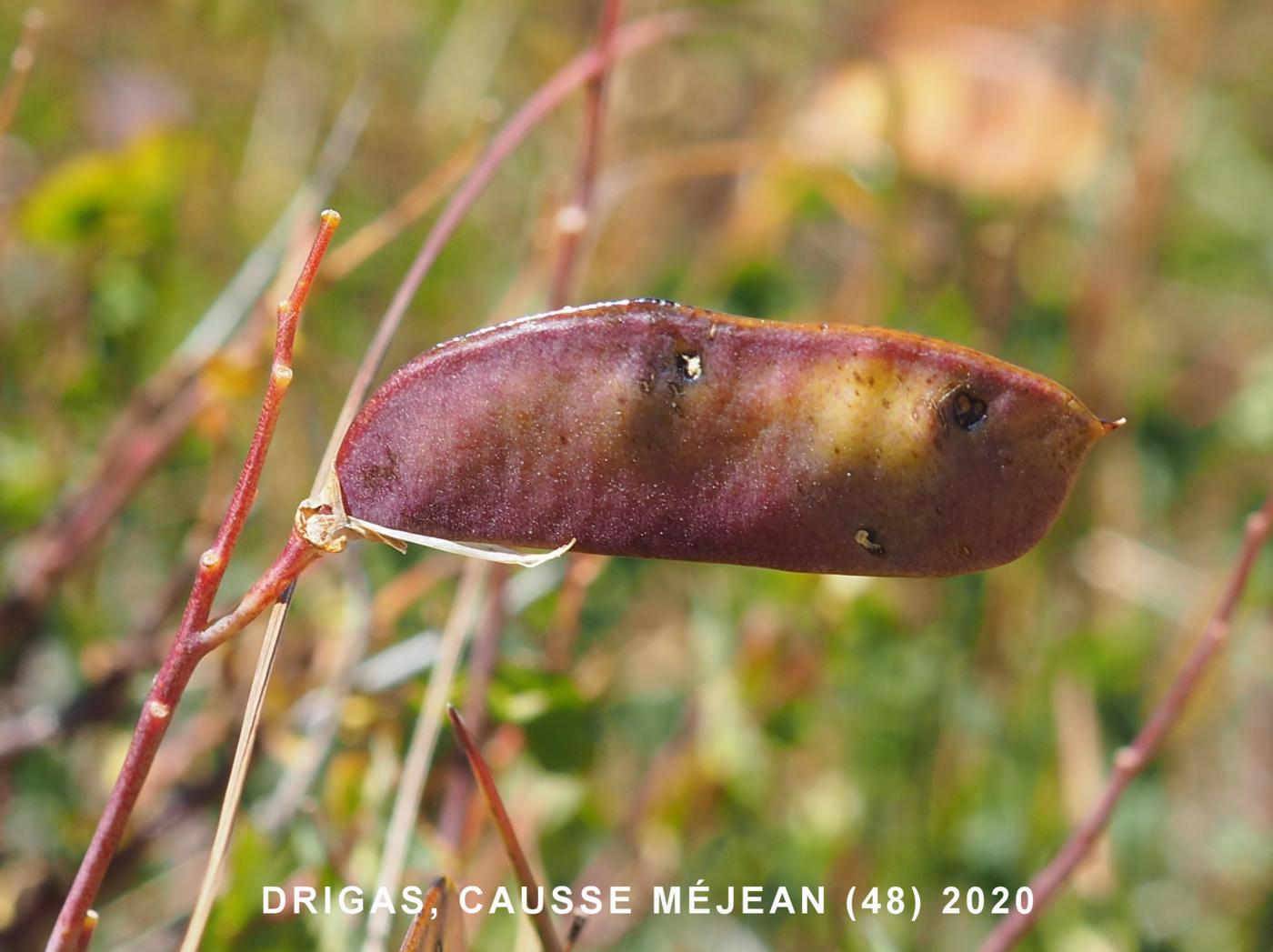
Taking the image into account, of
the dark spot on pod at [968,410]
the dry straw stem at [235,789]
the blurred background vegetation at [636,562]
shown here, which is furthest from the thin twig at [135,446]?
the dark spot on pod at [968,410]

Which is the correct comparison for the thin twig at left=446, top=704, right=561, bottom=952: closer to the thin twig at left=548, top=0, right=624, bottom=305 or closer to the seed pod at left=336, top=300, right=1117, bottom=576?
the seed pod at left=336, top=300, right=1117, bottom=576

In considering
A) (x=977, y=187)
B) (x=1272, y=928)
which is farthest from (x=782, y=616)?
(x=977, y=187)

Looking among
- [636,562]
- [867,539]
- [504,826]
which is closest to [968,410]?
[867,539]

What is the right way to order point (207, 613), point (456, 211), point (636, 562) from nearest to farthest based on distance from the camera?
point (207, 613) → point (456, 211) → point (636, 562)

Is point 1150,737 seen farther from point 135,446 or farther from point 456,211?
point 135,446

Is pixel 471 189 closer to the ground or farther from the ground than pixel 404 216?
closer to the ground

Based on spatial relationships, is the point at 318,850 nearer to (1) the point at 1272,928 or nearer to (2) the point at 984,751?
(2) the point at 984,751
